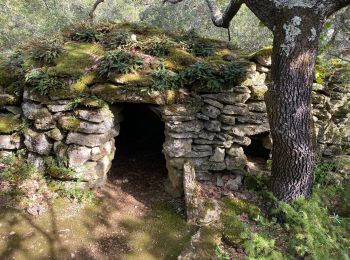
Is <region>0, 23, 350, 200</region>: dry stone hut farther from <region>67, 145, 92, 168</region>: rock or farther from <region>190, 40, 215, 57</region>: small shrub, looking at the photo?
<region>190, 40, 215, 57</region>: small shrub

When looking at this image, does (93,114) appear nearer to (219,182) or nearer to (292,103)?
(219,182)

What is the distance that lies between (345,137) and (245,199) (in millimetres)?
2719

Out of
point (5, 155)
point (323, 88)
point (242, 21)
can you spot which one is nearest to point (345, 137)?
point (323, 88)

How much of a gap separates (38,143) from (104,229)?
2.19m

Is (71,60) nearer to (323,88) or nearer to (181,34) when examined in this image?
(181,34)

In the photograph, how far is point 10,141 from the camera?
6.21 meters

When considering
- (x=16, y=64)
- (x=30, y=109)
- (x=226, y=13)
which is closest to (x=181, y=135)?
(x=226, y=13)

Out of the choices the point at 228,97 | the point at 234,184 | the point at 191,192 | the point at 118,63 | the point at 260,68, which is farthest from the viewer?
the point at 234,184

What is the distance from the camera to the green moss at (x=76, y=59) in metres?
6.00

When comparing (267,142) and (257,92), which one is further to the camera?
(267,142)

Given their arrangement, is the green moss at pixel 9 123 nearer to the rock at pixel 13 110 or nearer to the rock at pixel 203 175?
the rock at pixel 13 110

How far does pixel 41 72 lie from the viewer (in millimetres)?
5977

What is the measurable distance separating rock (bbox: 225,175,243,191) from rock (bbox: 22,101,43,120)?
4124 millimetres

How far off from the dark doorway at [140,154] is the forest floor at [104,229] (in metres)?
0.30
